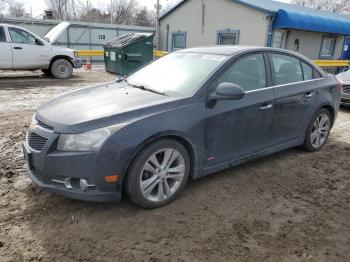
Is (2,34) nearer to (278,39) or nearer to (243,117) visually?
(243,117)

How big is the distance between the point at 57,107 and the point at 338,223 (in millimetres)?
3014

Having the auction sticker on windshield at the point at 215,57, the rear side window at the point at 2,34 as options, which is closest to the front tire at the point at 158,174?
the auction sticker on windshield at the point at 215,57

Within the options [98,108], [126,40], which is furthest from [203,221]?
[126,40]

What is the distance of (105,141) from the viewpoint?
109 inches

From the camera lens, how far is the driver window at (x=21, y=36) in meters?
10.8

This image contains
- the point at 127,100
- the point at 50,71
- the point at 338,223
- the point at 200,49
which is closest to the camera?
the point at 338,223

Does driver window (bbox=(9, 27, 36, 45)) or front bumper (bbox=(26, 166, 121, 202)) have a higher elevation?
driver window (bbox=(9, 27, 36, 45))

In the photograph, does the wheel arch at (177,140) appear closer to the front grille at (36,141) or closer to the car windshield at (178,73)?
the car windshield at (178,73)

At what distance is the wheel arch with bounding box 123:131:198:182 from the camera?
2.90m

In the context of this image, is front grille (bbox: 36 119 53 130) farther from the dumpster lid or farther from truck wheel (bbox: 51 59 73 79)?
the dumpster lid

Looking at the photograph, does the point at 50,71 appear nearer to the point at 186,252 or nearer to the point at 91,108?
the point at 91,108

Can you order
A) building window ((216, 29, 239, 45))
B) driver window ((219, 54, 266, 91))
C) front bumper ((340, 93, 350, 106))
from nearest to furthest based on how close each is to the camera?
driver window ((219, 54, 266, 91)) < front bumper ((340, 93, 350, 106)) < building window ((216, 29, 239, 45))

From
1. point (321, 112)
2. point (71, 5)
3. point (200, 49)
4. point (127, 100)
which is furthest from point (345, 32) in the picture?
point (71, 5)

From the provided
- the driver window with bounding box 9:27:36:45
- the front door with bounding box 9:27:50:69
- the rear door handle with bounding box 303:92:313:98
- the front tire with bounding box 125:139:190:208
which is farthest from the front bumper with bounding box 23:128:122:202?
the driver window with bounding box 9:27:36:45
